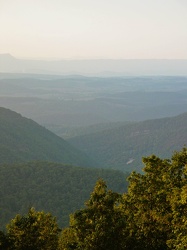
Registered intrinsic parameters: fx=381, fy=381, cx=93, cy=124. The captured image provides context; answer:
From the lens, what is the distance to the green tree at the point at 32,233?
3934 centimetres

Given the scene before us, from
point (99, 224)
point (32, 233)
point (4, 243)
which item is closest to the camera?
point (99, 224)

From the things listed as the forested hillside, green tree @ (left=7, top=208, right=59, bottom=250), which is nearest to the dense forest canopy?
green tree @ (left=7, top=208, right=59, bottom=250)

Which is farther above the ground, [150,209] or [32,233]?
[150,209]

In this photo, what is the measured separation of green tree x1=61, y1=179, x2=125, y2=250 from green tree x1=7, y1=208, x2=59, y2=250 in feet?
13.5

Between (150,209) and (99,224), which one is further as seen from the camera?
(150,209)

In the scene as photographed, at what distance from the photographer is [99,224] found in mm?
34281

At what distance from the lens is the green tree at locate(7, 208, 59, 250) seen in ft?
129

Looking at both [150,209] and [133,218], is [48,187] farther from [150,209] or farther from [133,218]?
[150,209]

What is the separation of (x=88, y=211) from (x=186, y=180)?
9.58 meters

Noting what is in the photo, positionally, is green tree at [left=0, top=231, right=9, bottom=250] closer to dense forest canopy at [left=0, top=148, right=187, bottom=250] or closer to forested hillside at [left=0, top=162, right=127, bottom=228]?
dense forest canopy at [left=0, top=148, right=187, bottom=250]

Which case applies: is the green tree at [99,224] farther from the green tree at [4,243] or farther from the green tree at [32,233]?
the green tree at [4,243]

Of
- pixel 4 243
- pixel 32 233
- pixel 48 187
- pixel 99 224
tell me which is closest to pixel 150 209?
pixel 99 224

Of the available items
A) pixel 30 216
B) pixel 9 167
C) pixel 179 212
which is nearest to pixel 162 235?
pixel 179 212

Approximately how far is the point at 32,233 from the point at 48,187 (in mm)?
123471
